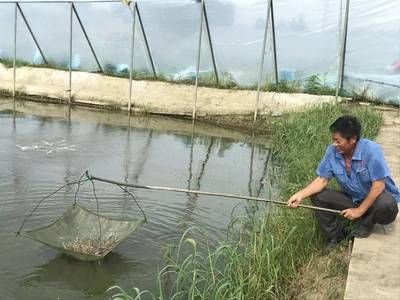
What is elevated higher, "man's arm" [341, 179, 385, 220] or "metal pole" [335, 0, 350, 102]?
"metal pole" [335, 0, 350, 102]

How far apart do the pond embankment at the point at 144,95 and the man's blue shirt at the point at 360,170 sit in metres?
8.86

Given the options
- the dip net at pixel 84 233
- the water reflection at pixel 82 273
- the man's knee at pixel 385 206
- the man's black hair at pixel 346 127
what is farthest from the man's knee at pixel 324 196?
the dip net at pixel 84 233

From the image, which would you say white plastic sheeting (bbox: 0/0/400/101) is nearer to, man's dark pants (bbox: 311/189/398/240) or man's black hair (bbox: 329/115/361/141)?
man's dark pants (bbox: 311/189/398/240)

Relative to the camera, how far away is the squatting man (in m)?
4.33

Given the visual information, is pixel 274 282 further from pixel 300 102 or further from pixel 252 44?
pixel 252 44

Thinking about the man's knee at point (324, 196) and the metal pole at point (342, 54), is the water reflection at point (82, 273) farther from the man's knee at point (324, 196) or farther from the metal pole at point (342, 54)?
the metal pole at point (342, 54)

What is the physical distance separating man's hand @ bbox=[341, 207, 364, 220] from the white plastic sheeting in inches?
396

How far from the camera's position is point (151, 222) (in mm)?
6363

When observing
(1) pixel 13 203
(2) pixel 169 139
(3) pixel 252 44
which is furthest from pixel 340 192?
(3) pixel 252 44

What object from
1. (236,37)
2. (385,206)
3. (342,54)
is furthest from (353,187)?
(236,37)

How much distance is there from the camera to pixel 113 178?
8.30 m

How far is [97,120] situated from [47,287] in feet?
31.0

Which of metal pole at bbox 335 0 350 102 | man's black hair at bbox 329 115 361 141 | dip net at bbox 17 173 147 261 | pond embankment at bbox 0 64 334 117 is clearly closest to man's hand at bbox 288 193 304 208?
man's black hair at bbox 329 115 361 141

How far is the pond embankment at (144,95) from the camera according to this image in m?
14.3
